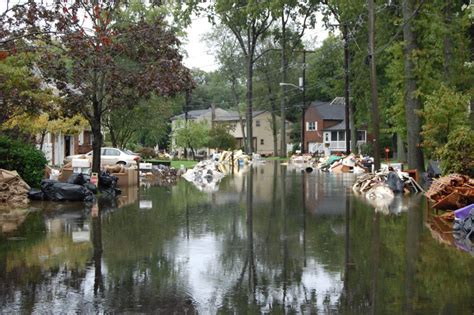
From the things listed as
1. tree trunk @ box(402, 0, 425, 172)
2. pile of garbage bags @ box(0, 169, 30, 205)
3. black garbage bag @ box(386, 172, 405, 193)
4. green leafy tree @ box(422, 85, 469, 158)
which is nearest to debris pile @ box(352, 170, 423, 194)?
black garbage bag @ box(386, 172, 405, 193)

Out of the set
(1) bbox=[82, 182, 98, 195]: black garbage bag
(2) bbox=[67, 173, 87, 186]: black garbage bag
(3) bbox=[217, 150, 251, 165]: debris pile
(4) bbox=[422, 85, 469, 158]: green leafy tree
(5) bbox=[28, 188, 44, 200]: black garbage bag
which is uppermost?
(4) bbox=[422, 85, 469, 158]: green leafy tree

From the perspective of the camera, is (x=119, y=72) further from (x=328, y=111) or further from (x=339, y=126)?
(x=328, y=111)

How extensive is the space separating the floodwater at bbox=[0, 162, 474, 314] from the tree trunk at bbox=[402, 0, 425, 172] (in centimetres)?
1406

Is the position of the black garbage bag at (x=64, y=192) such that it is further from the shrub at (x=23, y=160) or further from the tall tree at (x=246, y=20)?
the tall tree at (x=246, y=20)

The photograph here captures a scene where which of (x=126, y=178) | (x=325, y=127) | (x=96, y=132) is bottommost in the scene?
(x=126, y=178)

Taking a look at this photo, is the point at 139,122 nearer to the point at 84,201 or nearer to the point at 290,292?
the point at 84,201

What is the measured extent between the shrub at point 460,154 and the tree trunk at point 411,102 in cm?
933

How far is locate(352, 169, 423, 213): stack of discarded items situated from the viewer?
21.4m

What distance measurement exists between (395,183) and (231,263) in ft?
45.1

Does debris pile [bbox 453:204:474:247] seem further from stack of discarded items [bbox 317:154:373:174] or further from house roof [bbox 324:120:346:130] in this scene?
house roof [bbox 324:120:346:130]

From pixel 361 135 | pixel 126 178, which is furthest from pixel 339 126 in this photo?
pixel 126 178

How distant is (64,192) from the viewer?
1925cm

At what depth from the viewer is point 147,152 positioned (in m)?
64.8

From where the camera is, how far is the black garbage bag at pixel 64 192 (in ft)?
63.2
